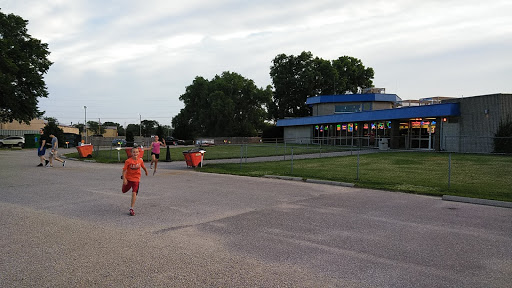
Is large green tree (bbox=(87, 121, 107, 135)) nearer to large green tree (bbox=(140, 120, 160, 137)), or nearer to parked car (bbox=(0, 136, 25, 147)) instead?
large green tree (bbox=(140, 120, 160, 137))

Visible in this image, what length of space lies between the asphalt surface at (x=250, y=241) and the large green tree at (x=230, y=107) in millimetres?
62134

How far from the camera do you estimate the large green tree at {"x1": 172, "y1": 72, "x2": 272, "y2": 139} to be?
234 ft

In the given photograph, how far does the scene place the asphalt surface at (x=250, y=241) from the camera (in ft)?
13.9

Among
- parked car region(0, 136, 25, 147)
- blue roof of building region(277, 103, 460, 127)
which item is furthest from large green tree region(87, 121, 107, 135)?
blue roof of building region(277, 103, 460, 127)

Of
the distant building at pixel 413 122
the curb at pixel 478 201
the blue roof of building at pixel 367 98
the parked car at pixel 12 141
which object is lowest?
the curb at pixel 478 201

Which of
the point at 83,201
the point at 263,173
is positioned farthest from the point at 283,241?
the point at 263,173

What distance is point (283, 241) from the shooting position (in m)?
5.73

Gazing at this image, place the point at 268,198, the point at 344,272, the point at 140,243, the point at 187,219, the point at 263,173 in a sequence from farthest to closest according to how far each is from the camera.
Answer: the point at 263,173 → the point at 268,198 → the point at 187,219 → the point at 140,243 → the point at 344,272

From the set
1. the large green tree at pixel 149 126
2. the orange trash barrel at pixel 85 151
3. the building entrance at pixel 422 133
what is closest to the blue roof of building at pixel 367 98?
the building entrance at pixel 422 133

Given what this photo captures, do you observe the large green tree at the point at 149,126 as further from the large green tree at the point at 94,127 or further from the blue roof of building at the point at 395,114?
the blue roof of building at the point at 395,114

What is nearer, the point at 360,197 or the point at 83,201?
the point at 83,201

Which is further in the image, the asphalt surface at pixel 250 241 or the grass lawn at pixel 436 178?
the grass lawn at pixel 436 178

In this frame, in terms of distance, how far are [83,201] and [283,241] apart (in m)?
5.97

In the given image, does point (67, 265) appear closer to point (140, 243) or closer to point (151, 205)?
point (140, 243)
